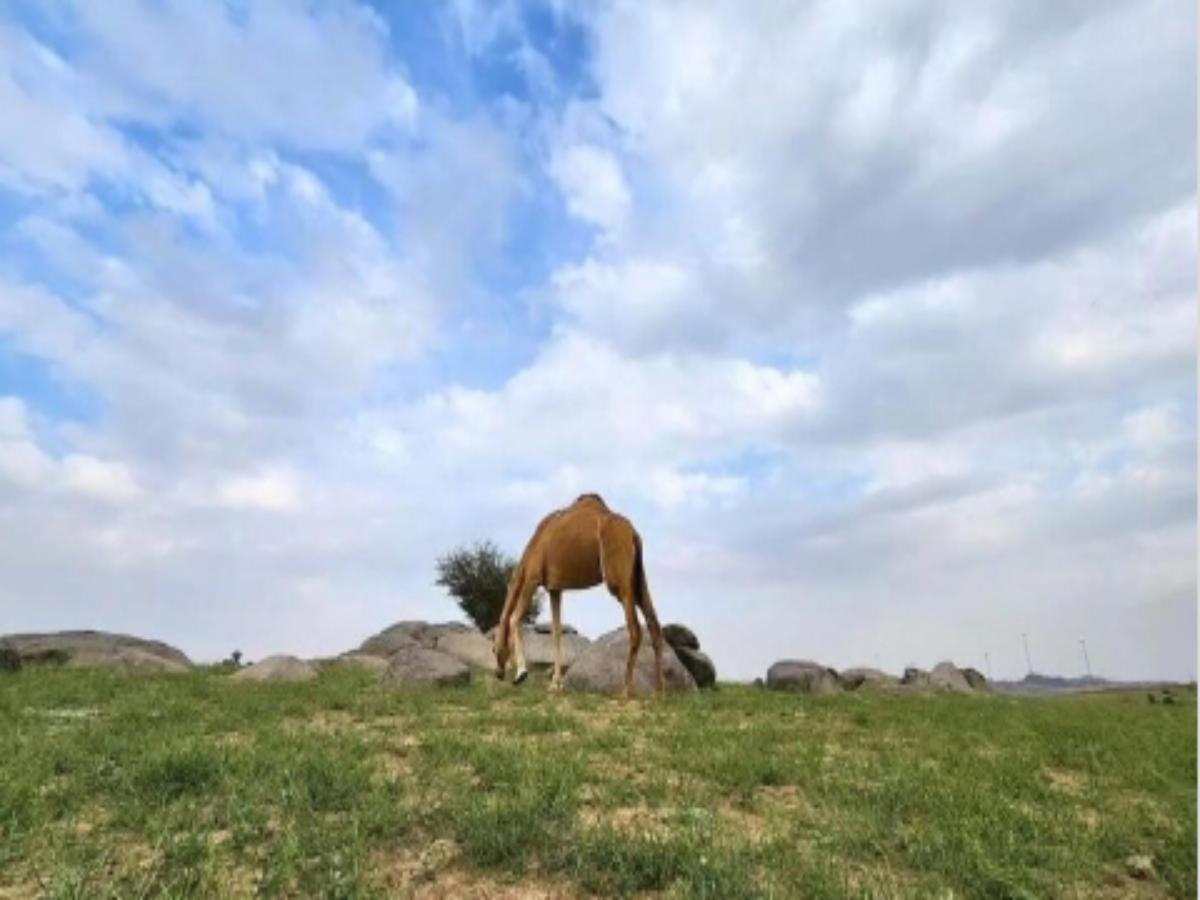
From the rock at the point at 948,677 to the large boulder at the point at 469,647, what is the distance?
16577 mm

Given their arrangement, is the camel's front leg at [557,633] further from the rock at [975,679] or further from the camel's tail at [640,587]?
the rock at [975,679]

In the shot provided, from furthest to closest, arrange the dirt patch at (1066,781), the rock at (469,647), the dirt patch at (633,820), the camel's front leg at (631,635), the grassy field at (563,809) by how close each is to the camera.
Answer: the rock at (469,647) → the camel's front leg at (631,635) → the dirt patch at (1066,781) → the dirt patch at (633,820) → the grassy field at (563,809)

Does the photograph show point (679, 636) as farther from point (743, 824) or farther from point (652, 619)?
point (743, 824)

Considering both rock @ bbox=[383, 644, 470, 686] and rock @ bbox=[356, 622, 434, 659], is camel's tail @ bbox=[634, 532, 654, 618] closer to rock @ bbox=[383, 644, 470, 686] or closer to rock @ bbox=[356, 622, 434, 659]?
rock @ bbox=[383, 644, 470, 686]

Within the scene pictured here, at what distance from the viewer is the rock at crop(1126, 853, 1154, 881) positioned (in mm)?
7467

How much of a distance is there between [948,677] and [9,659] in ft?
105

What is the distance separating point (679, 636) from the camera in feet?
91.6

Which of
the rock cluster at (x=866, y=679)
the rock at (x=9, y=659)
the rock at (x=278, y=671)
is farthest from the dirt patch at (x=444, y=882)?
the rock at (x=9, y=659)

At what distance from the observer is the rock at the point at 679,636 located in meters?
27.6

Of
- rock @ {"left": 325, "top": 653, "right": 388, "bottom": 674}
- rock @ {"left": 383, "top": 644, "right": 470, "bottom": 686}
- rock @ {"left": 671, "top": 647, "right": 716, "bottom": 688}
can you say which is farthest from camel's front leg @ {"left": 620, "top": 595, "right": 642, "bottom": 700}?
rock @ {"left": 325, "top": 653, "right": 388, "bottom": 674}

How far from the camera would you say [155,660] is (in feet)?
95.2

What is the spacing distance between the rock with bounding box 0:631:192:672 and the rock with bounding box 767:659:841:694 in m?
17.8

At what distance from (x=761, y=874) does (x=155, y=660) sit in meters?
26.8

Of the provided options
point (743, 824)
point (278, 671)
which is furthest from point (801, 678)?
point (743, 824)
